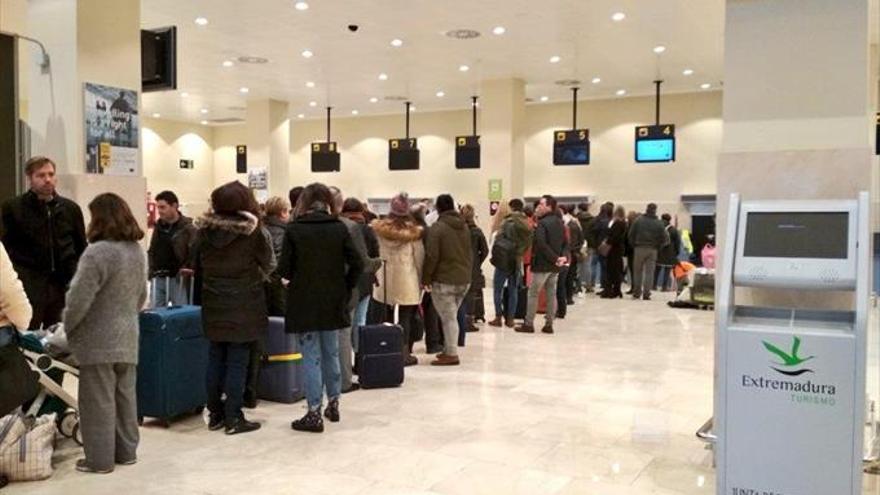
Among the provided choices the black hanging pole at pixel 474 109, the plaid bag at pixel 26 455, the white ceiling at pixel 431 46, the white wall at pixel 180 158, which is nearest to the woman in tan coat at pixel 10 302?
the plaid bag at pixel 26 455

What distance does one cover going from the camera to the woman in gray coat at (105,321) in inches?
146

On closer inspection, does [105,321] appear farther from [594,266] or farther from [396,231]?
[594,266]

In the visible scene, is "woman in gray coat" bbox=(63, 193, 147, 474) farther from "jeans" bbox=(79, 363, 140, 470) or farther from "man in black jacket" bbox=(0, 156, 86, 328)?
"man in black jacket" bbox=(0, 156, 86, 328)

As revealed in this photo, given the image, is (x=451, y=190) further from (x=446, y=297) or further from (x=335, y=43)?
(x=446, y=297)

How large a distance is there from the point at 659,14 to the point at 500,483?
766 cm

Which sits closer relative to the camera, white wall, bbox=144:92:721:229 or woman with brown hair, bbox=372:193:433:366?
woman with brown hair, bbox=372:193:433:366

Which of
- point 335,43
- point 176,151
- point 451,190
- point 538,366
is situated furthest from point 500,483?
point 176,151

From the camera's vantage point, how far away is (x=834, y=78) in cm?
372

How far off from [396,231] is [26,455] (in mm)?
3235

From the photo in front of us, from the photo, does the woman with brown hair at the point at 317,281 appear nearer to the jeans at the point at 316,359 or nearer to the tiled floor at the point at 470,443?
the jeans at the point at 316,359

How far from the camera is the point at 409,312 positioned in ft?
22.4

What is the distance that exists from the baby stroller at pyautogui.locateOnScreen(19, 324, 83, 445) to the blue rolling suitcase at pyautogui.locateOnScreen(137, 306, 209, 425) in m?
0.44

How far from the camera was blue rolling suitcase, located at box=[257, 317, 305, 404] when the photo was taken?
526cm

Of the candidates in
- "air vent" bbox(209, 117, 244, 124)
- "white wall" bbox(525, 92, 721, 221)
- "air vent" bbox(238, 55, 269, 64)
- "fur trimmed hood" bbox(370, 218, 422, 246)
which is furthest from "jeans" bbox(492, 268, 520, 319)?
"air vent" bbox(209, 117, 244, 124)
